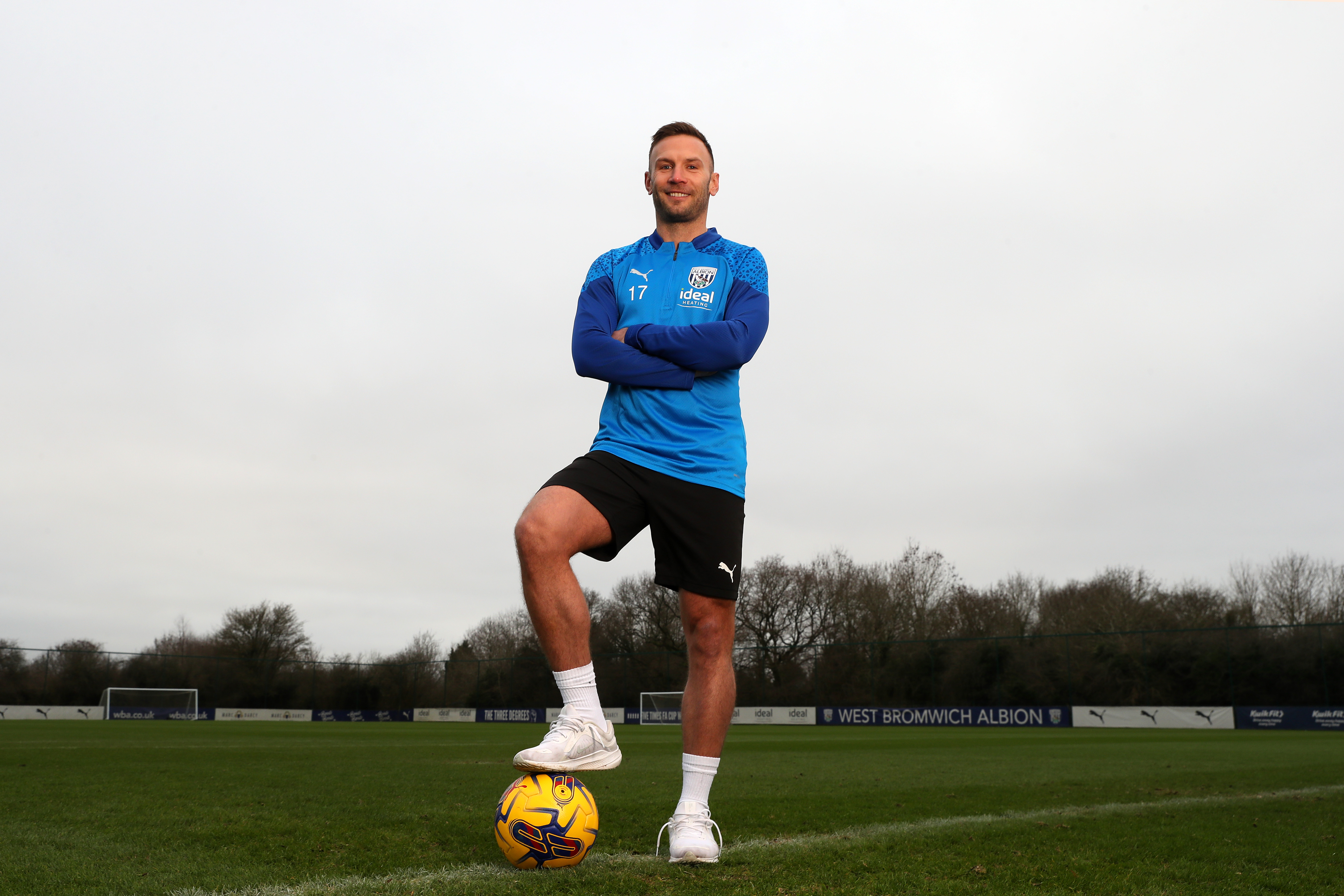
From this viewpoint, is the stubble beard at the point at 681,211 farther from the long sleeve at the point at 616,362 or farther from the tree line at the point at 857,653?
the tree line at the point at 857,653

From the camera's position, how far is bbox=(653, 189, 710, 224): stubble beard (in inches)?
128

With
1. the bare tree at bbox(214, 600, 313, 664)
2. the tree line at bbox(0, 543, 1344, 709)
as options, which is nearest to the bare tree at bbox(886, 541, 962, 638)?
the tree line at bbox(0, 543, 1344, 709)

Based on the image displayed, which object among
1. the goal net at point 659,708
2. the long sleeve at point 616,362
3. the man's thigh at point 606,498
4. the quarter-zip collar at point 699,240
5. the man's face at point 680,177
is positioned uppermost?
the man's face at point 680,177

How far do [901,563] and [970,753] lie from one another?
141 ft

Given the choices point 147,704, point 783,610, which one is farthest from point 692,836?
point 783,610

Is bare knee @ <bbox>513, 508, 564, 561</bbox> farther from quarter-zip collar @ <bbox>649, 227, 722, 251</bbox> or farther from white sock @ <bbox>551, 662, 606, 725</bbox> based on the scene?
quarter-zip collar @ <bbox>649, 227, 722, 251</bbox>

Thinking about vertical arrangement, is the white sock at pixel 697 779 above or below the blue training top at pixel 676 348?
below

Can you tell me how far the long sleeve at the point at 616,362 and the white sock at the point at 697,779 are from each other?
3.81 feet

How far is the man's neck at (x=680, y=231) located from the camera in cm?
327

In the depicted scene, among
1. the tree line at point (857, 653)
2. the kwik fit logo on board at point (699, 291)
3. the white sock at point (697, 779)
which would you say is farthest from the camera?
the tree line at point (857, 653)

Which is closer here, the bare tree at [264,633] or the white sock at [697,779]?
the white sock at [697,779]

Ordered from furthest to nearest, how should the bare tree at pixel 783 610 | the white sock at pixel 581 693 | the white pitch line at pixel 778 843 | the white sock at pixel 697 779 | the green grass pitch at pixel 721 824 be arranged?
1. the bare tree at pixel 783 610
2. the white sock at pixel 697 779
3. the white sock at pixel 581 693
4. the green grass pitch at pixel 721 824
5. the white pitch line at pixel 778 843

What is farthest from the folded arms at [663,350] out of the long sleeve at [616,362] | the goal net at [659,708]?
the goal net at [659,708]

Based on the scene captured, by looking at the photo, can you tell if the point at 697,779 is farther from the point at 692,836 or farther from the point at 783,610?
the point at 783,610
